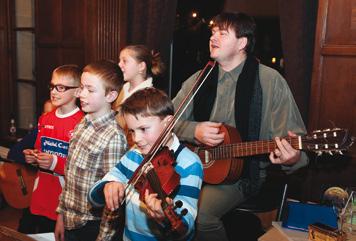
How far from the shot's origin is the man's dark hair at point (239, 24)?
7.64 feet

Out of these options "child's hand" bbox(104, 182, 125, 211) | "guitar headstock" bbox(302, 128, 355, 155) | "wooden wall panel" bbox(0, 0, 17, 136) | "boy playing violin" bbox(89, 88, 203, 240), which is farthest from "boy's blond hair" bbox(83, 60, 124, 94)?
"wooden wall panel" bbox(0, 0, 17, 136)

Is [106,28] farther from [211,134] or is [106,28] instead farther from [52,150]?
[211,134]

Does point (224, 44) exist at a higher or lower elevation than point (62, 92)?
higher

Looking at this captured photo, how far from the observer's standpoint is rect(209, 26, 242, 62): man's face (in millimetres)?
2324

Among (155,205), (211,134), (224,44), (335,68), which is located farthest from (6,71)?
(155,205)

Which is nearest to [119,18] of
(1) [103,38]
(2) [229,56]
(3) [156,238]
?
(1) [103,38]

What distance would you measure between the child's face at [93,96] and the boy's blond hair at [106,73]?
18 mm

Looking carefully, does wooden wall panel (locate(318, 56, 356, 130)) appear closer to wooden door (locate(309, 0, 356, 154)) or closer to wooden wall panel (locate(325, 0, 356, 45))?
wooden door (locate(309, 0, 356, 154))

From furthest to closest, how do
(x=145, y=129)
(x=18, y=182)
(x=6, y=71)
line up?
(x=6, y=71), (x=18, y=182), (x=145, y=129)

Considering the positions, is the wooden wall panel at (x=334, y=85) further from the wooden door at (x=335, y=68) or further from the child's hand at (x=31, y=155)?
the child's hand at (x=31, y=155)

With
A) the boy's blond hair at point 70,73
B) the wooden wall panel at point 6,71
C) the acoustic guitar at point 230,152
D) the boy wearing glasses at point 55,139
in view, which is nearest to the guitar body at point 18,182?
the boy wearing glasses at point 55,139

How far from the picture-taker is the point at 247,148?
2090 mm

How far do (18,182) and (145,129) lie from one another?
1.45m

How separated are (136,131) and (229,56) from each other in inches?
39.7
